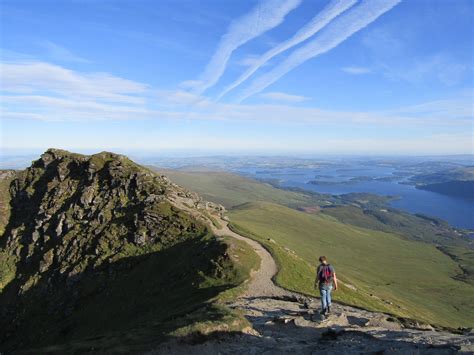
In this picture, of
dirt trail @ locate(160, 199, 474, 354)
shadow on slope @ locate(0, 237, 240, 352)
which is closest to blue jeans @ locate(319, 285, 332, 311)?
dirt trail @ locate(160, 199, 474, 354)

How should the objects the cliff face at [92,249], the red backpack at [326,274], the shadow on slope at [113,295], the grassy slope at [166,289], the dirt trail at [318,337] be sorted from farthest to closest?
the cliff face at [92,249] → the shadow on slope at [113,295] → the grassy slope at [166,289] → the red backpack at [326,274] → the dirt trail at [318,337]

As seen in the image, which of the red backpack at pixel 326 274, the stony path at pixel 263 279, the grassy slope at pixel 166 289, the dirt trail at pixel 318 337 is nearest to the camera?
the dirt trail at pixel 318 337

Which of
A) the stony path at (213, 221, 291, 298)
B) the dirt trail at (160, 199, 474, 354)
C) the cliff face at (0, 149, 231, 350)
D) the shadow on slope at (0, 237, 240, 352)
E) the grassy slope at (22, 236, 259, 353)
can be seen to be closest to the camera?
the dirt trail at (160, 199, 474, 354)

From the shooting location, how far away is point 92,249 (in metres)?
81.2

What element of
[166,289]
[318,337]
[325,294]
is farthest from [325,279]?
[166,289]

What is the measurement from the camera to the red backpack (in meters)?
31.2

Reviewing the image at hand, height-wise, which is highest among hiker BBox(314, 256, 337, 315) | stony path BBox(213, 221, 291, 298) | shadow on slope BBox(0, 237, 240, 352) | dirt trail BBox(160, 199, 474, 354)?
hiker BBox(314, 256, 337, 315)

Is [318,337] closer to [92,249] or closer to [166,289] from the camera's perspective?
[166,289]

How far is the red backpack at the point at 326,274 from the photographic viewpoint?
31250mm

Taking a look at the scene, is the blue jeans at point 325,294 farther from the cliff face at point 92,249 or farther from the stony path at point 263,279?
the cliff face at point 92,249

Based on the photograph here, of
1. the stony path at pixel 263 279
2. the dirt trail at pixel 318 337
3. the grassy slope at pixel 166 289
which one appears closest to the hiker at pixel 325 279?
the dirt trail at pixel 318 337

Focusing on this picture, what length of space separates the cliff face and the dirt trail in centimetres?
2070

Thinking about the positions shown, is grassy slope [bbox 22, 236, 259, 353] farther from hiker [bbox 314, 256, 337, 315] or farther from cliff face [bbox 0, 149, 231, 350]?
hiker [bbox 314, 256, 337, 315]

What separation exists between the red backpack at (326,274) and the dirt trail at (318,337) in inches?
136
